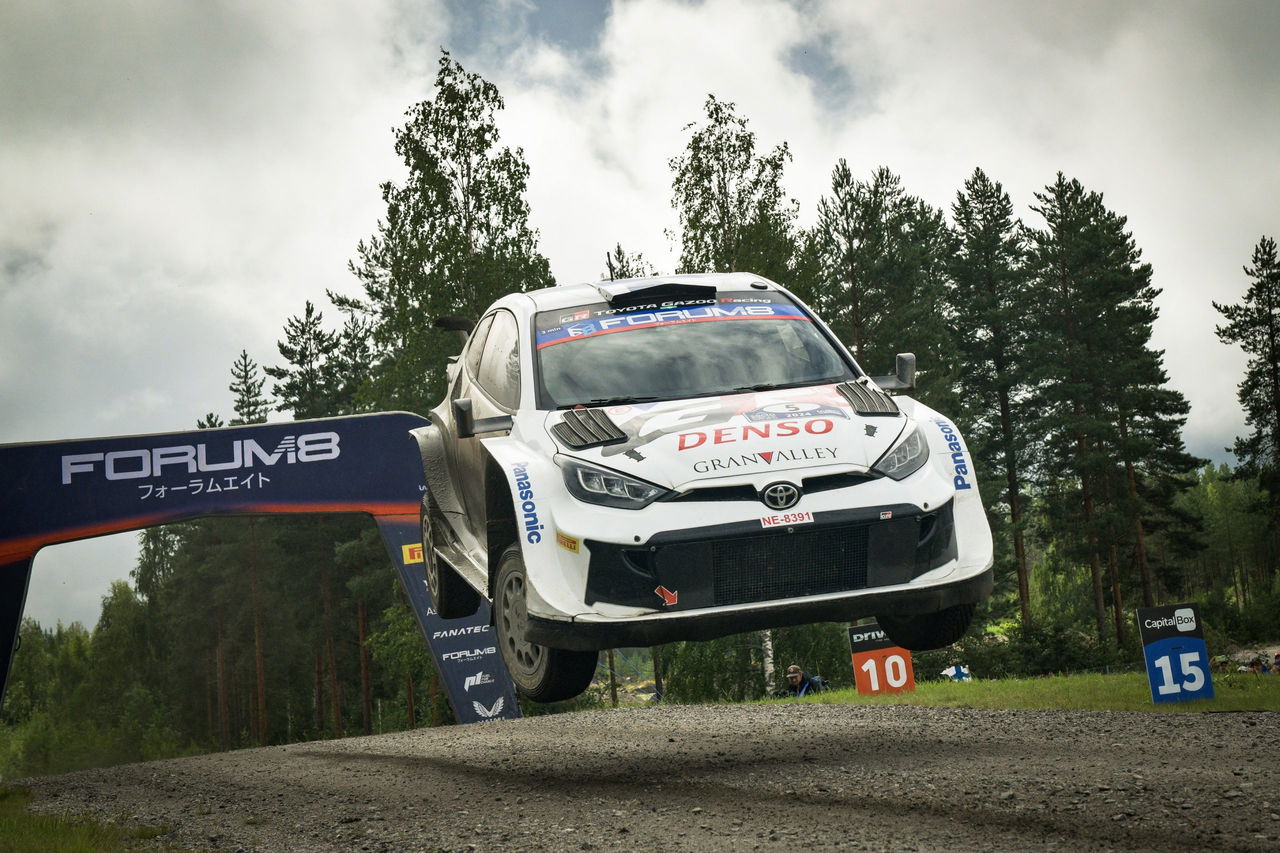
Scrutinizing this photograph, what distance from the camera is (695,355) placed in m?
6.44

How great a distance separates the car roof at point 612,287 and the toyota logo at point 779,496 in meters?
1.88

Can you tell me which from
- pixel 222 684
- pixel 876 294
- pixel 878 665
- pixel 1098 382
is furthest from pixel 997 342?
pixel 222 684

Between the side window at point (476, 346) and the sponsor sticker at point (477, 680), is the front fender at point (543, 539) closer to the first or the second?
the side window at point (476, 346)

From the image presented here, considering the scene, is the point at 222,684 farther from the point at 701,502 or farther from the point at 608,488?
the point at 701,502

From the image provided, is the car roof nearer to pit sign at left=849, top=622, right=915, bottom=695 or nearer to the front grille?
the front grille

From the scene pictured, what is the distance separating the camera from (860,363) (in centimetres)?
2980

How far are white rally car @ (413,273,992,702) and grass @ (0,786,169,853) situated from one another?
3.05m

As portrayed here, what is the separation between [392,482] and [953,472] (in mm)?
8370

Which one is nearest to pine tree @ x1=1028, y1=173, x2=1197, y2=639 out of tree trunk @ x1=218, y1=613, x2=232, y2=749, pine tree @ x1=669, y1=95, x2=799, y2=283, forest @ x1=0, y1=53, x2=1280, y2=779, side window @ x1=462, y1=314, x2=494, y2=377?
forest @ x1=0, y1=53, x2=1280, y2=779

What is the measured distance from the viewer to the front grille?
17.8 feet

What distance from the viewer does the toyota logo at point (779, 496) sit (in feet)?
17.8

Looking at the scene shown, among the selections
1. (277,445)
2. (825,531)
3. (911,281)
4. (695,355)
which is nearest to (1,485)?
(277,445)

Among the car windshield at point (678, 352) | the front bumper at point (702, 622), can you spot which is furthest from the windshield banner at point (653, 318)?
the front bumper at point (702, 622)

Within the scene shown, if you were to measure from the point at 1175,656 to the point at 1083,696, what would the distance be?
1658 millimetres
